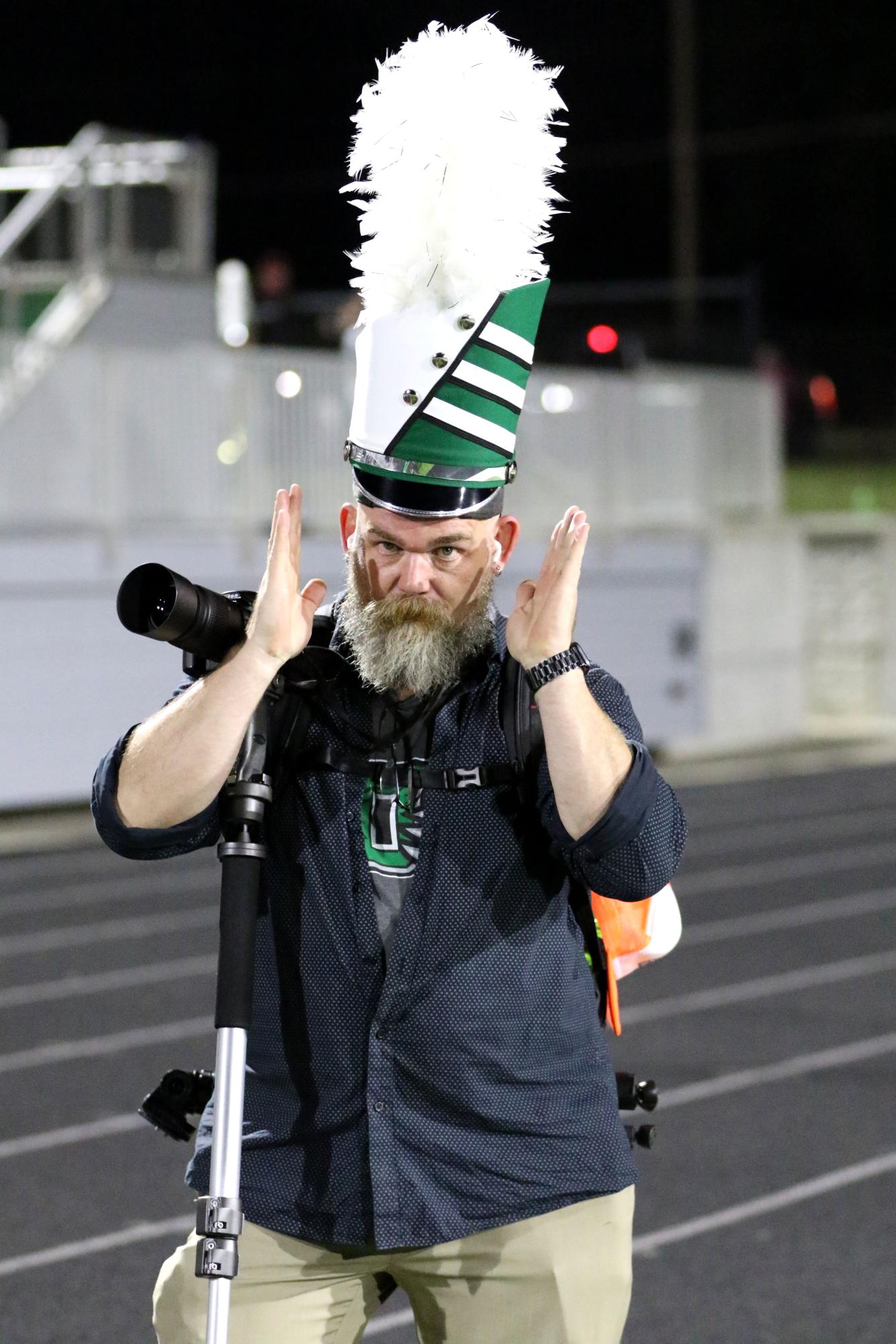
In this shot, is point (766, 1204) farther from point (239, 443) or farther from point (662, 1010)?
point (239, 443)

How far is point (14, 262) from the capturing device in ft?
53.2

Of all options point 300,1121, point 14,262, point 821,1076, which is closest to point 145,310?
point 14,262

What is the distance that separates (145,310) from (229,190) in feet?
99.4

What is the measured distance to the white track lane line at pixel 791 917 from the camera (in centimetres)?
1007

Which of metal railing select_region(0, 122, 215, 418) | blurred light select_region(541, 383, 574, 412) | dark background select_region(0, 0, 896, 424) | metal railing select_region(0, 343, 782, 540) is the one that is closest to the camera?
metal railing select_region(0, 343, 782, 540)

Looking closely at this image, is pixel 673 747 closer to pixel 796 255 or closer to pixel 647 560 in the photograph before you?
pixel 647 560

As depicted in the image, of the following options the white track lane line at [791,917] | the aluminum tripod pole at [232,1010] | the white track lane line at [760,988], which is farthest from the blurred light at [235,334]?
the aluminum tripod pole at [232,1010]

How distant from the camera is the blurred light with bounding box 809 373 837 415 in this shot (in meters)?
30.9

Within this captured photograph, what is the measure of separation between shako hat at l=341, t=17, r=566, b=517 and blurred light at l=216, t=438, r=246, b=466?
1208 centimetres

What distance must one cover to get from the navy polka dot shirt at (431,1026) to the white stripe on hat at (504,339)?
46 cm

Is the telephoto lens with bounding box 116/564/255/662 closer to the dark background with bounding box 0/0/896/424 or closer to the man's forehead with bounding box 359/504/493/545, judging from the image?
the man's forehead with bounding box 359/504/493/545

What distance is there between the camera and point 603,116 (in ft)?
149

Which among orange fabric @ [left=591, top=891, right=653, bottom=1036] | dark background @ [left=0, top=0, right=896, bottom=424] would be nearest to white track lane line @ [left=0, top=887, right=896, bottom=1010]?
orange fabric @ [left=591, top=891, right=653, bottom=1036]

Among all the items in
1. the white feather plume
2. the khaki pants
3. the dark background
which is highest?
the dark background
